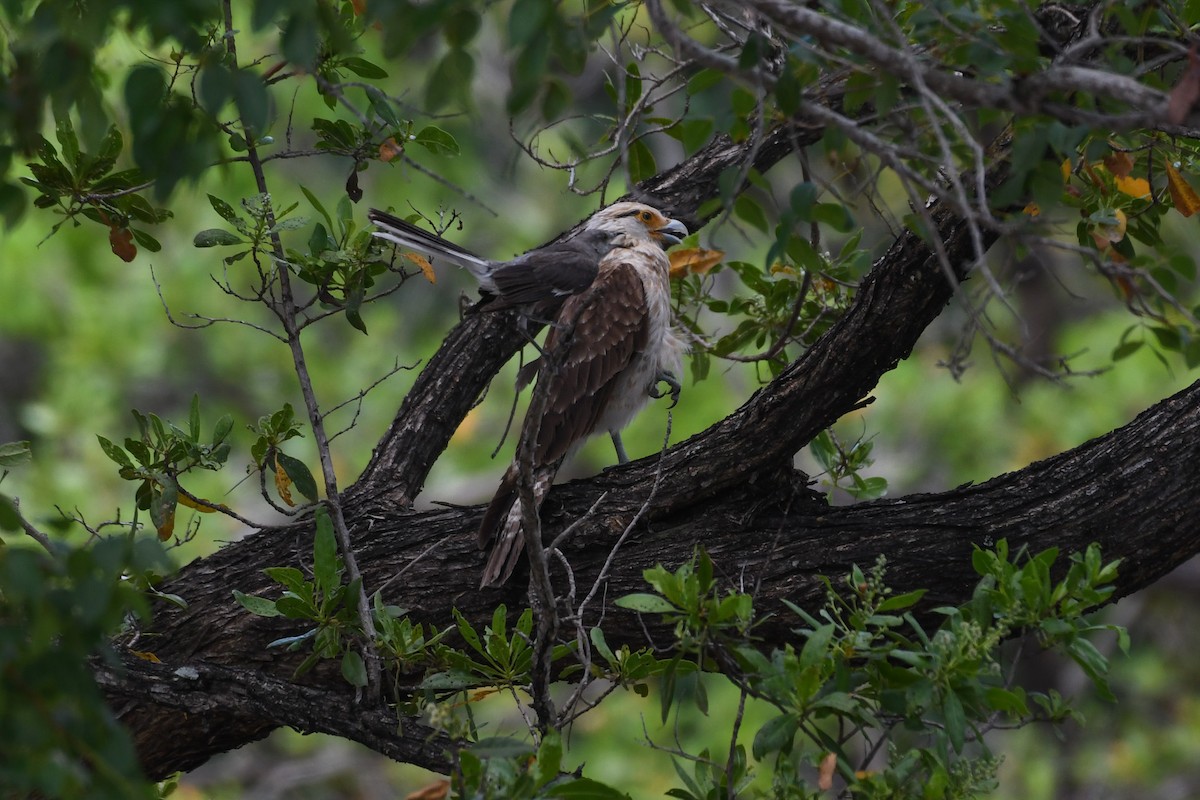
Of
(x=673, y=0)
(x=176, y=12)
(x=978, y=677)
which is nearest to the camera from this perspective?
(x=176, y=12)

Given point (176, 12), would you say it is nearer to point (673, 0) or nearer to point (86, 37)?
point (86, 37)

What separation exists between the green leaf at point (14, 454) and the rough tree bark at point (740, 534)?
0.51 metres

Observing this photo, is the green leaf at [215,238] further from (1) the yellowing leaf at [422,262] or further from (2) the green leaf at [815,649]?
(2) the green leaf at [815,649]

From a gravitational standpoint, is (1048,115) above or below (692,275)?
below

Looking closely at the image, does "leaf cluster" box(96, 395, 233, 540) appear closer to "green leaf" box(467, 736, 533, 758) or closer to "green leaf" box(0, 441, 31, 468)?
"green leaf" box(0, 441, 31, 468)

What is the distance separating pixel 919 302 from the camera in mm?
2953

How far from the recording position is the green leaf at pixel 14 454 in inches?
111

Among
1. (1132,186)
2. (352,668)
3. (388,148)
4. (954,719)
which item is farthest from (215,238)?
(1132,186)

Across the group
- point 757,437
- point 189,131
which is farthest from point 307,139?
point 189,131

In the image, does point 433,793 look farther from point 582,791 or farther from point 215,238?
point 215,238

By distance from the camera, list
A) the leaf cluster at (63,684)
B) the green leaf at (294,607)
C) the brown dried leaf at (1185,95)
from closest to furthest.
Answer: the leaf cluster at (63,684), the brown dried leaf at (1185,95), the green leaf at (294,607)

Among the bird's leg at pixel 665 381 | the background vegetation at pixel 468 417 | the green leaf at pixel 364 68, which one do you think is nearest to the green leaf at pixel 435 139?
the green leaf at pixel 364 68

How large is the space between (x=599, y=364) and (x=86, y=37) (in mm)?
2535

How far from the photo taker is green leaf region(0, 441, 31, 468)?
2.81 m
